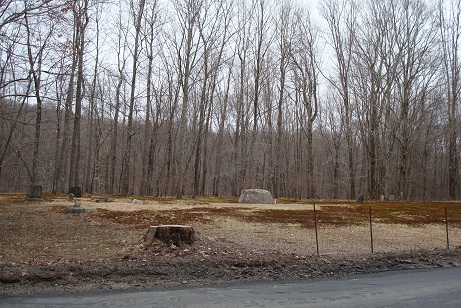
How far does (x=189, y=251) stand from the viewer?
356 inches

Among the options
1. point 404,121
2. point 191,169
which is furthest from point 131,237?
point 191,169

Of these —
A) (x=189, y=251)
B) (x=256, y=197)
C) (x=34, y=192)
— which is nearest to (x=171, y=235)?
(x=189, y=251)

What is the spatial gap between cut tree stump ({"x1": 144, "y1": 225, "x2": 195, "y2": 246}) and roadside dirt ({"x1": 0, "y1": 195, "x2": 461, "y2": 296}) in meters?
0.20

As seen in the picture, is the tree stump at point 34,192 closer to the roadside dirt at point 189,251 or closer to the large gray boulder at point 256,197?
the roadside dirt at point 189,251

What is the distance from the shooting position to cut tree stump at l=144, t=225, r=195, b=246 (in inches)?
372

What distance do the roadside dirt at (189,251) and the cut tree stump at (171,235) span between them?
0.20m

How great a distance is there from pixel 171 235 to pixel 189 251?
27.2 inches

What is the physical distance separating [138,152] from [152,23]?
29.3m

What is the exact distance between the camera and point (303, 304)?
562 centimetres

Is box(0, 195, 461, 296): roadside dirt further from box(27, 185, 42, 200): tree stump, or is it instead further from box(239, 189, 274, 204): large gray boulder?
box(239, 189, 274, 204): large gray boulder

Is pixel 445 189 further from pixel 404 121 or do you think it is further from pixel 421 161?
pixel 404 121

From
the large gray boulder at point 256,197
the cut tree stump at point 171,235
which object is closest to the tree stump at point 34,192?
the large gray boulder at point 256,197

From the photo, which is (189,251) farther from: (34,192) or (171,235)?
(34,192)

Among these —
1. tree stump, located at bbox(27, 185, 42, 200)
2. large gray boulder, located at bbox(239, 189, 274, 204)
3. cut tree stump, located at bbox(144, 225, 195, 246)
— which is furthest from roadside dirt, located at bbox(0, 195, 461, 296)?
large gray boulder, located at bbox(239, 189, 274, 204)
